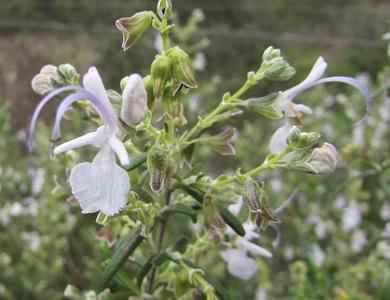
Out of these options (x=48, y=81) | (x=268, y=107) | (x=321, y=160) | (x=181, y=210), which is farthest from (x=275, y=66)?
(x=48, y=81)

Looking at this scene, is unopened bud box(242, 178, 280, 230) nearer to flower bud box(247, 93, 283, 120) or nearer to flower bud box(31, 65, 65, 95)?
flower bud box(247, 93, 283, 120)

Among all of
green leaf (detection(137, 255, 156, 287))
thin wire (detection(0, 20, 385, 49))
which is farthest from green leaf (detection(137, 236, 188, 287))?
thin wire (detection(0, 20, 385, 49))

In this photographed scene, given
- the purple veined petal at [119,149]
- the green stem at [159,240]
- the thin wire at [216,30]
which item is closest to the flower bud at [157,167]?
the purple veined petal at [119,149]

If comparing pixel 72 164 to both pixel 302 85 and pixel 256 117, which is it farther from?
pixel 256 117

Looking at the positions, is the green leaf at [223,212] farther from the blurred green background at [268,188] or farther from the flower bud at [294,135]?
the blurred green background at [268,188]

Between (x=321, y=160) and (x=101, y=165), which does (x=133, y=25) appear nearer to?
(x=101, y=165)
